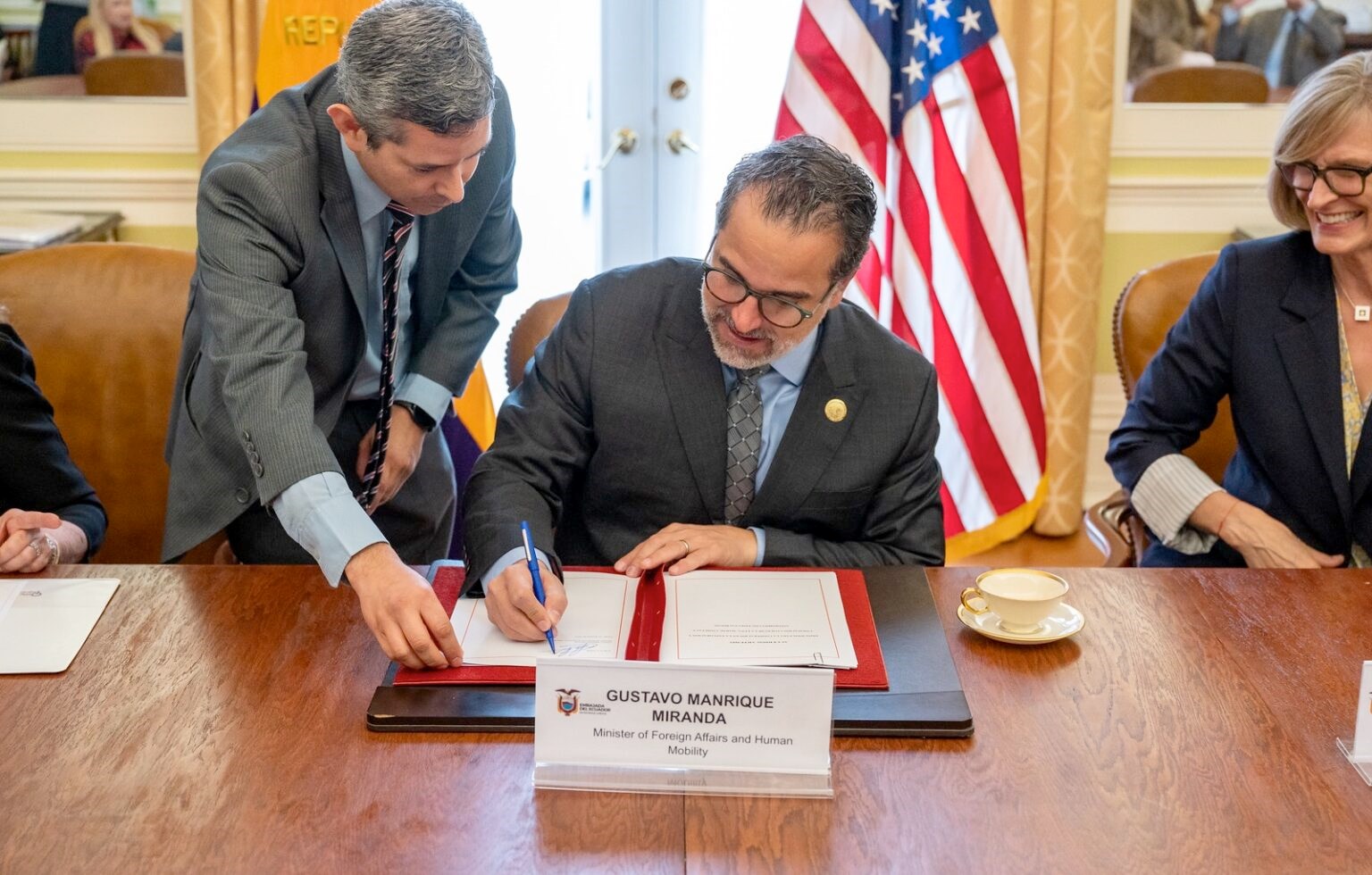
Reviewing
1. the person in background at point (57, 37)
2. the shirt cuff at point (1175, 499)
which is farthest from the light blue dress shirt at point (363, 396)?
the person in background at point (57, 37)

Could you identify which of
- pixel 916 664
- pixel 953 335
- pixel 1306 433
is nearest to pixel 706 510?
pixel 916 664

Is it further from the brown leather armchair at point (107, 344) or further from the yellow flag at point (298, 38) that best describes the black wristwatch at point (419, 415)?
the yellow flag at point (298, 38)

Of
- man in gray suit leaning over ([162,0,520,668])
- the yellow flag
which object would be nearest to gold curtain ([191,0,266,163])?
the yellow flag

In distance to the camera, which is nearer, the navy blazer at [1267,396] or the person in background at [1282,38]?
the navy blazer at [1267,396]

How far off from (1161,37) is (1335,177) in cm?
199

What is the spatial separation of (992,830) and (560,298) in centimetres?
140

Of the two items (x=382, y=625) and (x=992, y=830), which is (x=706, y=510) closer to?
(x=382, y=625)

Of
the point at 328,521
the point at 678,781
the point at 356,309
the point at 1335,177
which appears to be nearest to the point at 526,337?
the point at 356,309

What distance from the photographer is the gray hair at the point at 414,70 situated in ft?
5.47

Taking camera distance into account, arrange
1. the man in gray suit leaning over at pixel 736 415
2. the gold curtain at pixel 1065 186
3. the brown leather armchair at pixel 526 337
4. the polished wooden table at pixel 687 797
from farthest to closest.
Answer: the gold curtain at pixel 1065 186
the brown leather armchair at pixel 526 337
the man in gray suit leaning over at pixel 736 415
the polished wooden table at pixel 687 797

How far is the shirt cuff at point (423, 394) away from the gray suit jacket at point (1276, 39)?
109 inches

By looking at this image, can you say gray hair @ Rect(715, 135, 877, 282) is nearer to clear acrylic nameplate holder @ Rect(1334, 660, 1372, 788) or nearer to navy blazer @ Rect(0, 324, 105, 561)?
clear acrylic nameplate holder @ Rect(1334, 660, 1372, 788)

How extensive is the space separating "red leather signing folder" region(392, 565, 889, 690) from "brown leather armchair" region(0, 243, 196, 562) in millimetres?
885

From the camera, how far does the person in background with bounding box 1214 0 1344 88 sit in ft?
12.7
